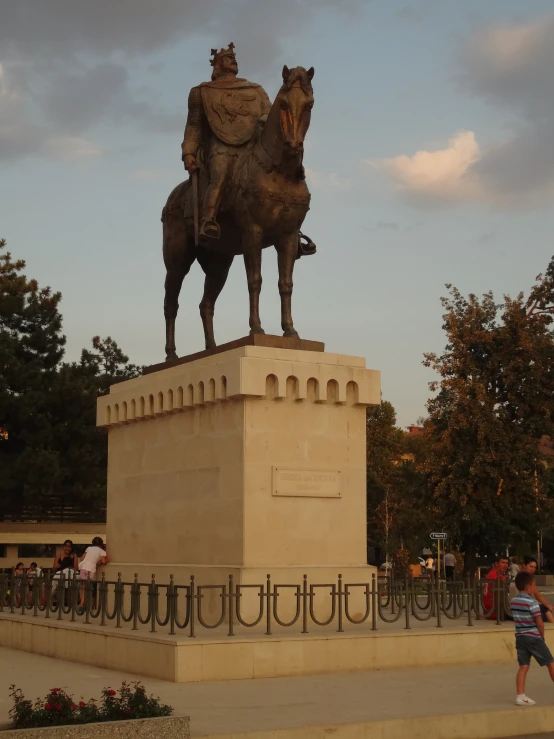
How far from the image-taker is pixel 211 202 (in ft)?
56.9

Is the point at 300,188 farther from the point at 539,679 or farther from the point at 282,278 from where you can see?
the point at 539,679

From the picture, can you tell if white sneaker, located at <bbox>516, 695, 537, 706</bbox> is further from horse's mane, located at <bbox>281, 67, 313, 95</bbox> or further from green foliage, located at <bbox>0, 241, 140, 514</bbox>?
green foliage, located at <bbox>0, 241, 140, 514</bbox>

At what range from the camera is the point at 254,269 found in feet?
57.0

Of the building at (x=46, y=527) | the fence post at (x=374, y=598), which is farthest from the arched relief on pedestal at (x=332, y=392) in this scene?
the building at (x=46, y=527)

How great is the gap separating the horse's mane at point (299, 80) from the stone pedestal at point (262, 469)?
3.84 m

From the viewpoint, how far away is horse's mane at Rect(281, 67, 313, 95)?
16094 millimetres

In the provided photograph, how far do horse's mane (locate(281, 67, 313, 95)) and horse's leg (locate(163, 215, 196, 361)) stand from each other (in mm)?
3877

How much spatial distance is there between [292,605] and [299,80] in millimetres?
7820

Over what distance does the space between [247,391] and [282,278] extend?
2.58 metres

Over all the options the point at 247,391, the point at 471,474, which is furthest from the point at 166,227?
the point at 471,474

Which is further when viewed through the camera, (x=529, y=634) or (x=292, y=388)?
(x=292, y=388)

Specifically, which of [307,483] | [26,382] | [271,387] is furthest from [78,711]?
[26,382]

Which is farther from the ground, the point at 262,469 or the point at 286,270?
the point at 286,270

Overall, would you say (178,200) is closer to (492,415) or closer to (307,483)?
(307,483)
